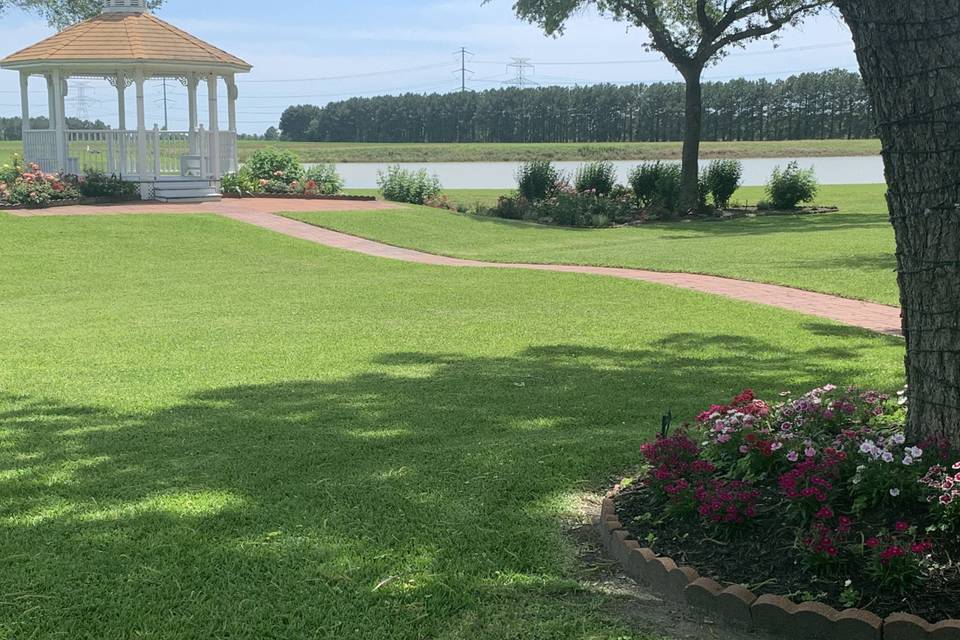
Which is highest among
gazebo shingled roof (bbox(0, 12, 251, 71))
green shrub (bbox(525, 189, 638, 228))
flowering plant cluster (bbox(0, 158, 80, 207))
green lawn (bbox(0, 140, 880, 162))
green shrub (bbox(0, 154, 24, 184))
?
gazebo shingled roof (bbox(0, 12, 251, 71))

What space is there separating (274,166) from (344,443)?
76.0ft

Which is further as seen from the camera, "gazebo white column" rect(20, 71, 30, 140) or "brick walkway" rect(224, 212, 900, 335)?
"gazebo white column" rect(20, 71, 30, 140)

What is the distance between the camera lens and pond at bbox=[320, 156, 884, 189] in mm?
43812

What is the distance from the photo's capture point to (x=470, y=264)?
16281 millimetres

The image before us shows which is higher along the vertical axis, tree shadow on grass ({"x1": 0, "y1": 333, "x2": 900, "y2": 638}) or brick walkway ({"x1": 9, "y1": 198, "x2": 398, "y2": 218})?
brick walkway ({"x1": 9, "y1": 198, "x2": 398, "y2": 218})

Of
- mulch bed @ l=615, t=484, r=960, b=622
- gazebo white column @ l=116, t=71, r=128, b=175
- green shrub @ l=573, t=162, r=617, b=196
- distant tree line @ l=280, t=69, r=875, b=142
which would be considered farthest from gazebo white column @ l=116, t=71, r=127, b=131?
distant tree line @ l=280, t=69, r=875, b=142

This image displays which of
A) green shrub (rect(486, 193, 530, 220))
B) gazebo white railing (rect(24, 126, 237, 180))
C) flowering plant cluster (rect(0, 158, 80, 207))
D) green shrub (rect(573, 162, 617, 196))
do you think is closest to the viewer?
flowering plant cluster (rect(0, 158, 80, 207))

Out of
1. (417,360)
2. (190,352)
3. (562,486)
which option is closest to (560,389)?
(417,360)

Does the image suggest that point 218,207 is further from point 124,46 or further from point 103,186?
point 124,46

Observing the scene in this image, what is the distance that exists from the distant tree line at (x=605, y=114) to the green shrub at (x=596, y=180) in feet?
163

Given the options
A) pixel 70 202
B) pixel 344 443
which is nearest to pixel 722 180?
pixel 70 202

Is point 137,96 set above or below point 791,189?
above

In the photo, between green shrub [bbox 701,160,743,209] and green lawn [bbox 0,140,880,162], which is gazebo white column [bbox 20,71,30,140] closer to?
green shrub [bbox 701,160,743,209]

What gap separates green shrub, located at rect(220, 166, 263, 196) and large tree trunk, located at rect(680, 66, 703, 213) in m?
11.8
